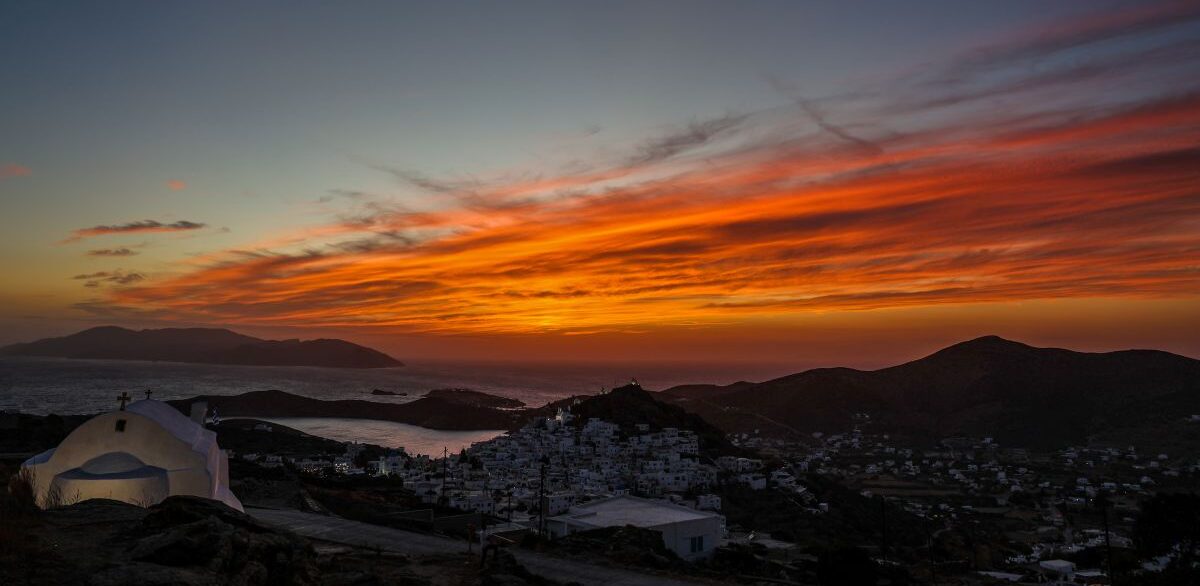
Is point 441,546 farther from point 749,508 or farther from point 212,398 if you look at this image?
point 212,398

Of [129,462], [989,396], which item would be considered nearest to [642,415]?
[989,396]

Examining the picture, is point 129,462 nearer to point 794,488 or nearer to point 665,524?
point 665,524

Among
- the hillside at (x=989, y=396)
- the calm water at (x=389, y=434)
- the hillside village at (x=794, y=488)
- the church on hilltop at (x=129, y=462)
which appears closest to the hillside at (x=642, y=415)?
the hillside village at (x=794, y=488)

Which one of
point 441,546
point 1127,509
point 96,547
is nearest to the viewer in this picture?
point 96,547

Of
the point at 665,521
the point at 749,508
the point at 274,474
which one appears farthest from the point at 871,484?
the point at 274,474

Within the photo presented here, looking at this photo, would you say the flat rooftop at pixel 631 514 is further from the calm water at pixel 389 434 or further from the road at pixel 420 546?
the calm water at pixel 389 434
